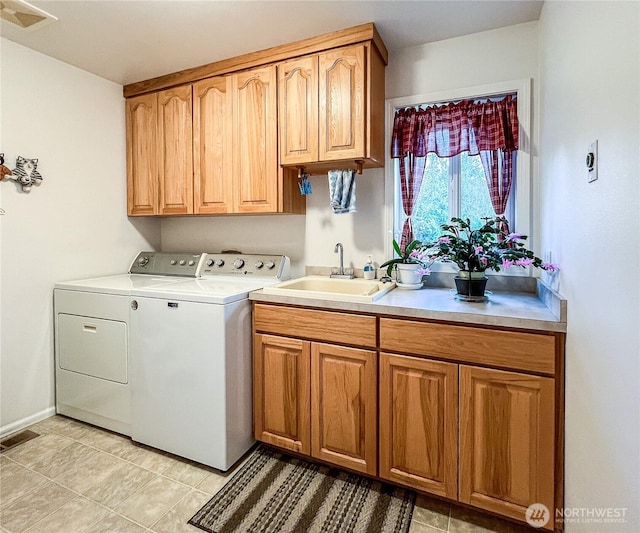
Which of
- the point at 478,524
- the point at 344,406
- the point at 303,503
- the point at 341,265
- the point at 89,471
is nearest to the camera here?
→ the point at 478,524

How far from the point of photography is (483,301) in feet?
5.60

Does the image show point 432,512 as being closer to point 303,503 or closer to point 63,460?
point 303,503

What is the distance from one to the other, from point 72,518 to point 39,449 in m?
0.71

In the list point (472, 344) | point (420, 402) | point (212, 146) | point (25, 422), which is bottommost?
point (25, 422)

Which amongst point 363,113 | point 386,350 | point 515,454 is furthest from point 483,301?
point 363,113

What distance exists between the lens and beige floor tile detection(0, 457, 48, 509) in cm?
168

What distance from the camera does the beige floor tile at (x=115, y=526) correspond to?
1488 mm

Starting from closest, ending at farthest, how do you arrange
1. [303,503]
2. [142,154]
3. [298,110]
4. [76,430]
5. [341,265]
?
[303,503] → [298,110] → [76,430] → [341,265] → [142,154]

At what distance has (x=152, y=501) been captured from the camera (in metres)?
1.66

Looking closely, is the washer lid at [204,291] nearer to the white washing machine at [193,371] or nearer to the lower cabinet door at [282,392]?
the white washing machine at [193,371]

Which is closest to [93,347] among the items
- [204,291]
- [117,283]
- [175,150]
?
[117,283]

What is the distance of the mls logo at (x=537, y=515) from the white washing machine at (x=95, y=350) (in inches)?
81.1

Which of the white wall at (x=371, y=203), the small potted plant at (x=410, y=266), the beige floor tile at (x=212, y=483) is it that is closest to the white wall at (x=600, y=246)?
the white wall at (x=371, y=203)

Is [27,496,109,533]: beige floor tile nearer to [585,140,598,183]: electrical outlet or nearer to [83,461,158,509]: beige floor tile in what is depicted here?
[83,461,158,509]: beige floor tile
